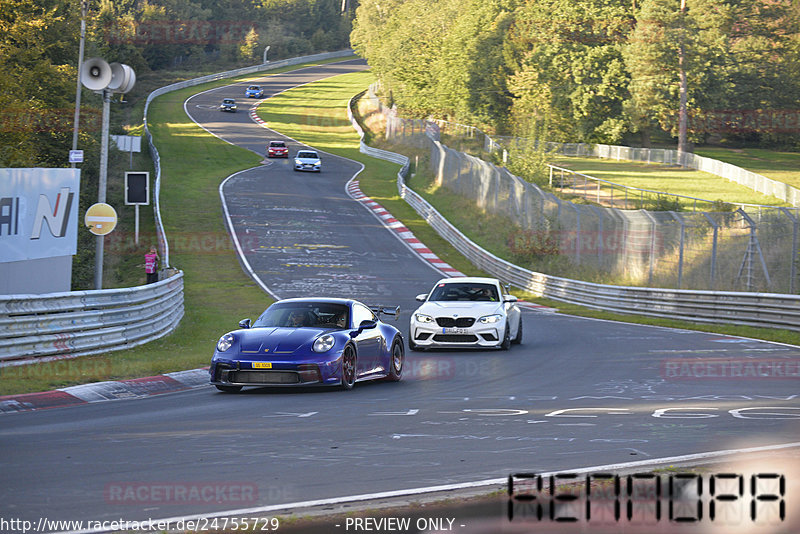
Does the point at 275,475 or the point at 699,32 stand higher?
the point at 699,32

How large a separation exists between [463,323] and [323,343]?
21.5ft

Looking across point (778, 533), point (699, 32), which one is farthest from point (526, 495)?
point (699, 32)

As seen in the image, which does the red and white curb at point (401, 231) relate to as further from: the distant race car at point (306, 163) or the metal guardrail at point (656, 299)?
the distant race car at point (306, 163)

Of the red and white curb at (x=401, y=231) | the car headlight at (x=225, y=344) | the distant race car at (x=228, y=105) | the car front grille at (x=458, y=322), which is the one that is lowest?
the red and white curb at (x=401, y=231)

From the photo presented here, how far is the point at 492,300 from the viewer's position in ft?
66.0

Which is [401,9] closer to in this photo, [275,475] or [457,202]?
[457,202]

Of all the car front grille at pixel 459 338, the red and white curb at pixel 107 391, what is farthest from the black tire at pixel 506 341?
the red and white curb at pixel 107 391

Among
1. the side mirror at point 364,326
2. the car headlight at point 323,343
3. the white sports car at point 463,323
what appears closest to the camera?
the car headlight at point 323,343

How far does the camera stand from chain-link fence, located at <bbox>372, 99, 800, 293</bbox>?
2392 centimetres

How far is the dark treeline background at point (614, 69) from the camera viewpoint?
247ft

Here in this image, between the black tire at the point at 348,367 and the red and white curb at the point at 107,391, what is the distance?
227 centimetres

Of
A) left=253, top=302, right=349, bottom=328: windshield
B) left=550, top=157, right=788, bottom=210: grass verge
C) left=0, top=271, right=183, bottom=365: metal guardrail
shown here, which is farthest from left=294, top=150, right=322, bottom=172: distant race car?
left=253, top=302, right=349, bottom=328: windshield

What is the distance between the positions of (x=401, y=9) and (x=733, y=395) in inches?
3928

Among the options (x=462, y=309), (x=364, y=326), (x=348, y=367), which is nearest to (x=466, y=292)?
(x=462, y=309)
